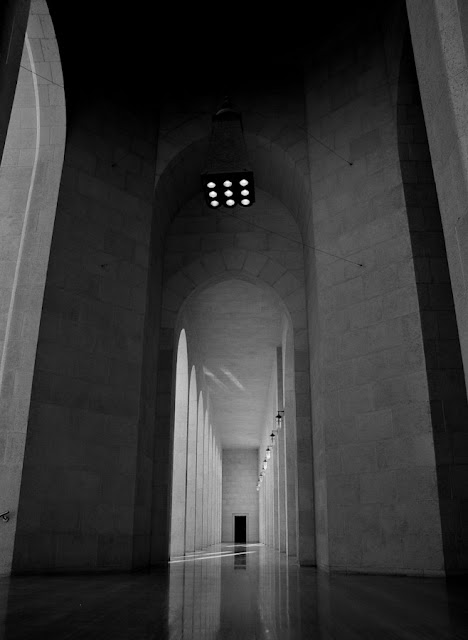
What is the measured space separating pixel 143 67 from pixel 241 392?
1995cm

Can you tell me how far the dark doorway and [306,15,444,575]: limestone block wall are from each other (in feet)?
121

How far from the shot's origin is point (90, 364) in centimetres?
995

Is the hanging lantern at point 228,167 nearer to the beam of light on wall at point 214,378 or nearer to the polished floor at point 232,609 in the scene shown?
the polished floor at point 232,609

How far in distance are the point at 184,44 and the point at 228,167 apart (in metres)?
5.56

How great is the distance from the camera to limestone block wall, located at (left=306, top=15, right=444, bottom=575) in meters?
8.65

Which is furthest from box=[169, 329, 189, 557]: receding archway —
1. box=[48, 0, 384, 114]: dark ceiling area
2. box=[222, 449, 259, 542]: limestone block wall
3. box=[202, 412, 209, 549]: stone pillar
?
box=[222, 449, 259, 542]: limestone block wall

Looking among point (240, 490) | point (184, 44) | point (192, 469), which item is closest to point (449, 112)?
point (184, 44)

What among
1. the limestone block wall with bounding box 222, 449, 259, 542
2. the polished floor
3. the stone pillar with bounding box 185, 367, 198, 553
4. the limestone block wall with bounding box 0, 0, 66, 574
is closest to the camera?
the polished floor

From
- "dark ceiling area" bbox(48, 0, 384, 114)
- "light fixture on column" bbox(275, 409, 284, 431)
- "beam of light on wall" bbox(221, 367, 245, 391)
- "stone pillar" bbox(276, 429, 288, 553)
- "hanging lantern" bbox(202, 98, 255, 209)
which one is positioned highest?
"dark ceiling area" bbox(48, 0, 384, 114)

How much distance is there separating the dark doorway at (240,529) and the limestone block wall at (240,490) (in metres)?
1.11

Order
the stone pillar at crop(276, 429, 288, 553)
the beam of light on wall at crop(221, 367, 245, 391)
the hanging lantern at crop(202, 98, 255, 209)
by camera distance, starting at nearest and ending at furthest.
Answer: the hanging lantern at crop(202, 98, 255, 209) → the stone pillar at crop(276, 429, 288, 553) → the beam of light on wall at crop(221, 367, 245, 391)

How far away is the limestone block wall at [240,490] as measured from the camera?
4466cm

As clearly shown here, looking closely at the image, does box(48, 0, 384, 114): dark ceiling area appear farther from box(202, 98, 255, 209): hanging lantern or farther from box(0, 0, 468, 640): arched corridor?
box(202, 98, 255, 209): hanging lantern

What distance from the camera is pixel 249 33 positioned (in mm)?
12156
